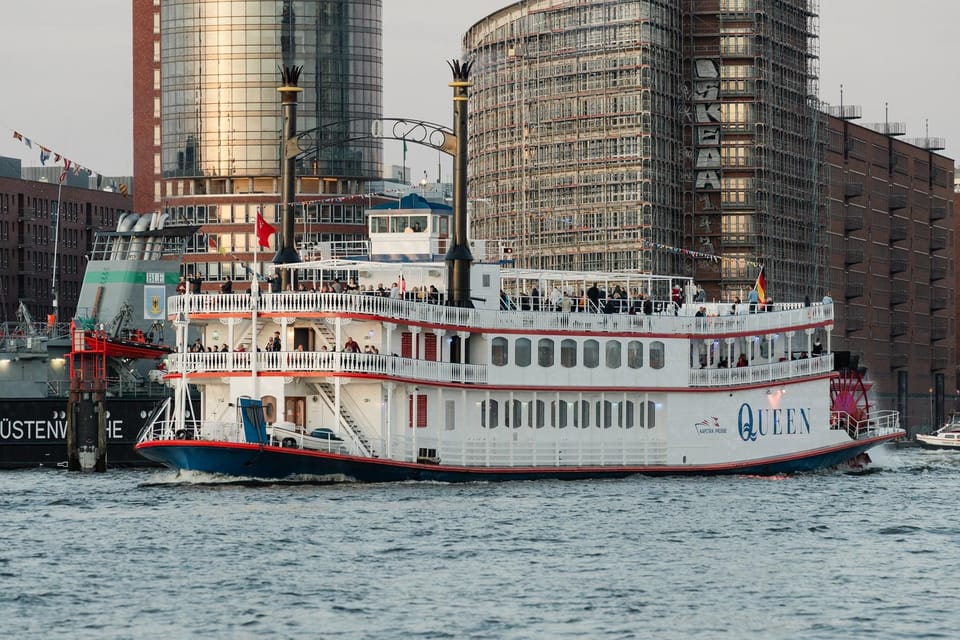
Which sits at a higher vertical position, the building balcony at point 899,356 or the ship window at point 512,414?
the building balcony at point 899,356

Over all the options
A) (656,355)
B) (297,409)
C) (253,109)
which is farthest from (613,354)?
(253,109)

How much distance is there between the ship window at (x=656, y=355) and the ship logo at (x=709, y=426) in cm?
269

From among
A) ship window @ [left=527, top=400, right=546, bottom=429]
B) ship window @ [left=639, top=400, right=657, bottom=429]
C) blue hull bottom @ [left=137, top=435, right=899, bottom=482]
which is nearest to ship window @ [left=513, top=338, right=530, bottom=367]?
ship window @ [left=527, top=400, right=546, bottom=429]

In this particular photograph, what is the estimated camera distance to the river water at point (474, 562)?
36844 mm

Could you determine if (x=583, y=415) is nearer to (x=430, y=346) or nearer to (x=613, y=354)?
(x=613, y=354)

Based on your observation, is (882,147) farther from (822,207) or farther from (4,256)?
(4,256)

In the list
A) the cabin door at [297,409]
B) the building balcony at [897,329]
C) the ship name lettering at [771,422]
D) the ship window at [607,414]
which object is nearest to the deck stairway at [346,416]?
the cabin door at [297,409]

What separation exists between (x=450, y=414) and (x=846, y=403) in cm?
2050

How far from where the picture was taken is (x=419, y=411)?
6325cm

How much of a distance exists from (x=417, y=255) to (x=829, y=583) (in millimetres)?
30552

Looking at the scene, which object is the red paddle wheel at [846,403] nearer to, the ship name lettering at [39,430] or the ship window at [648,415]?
the ship window at [648,415]

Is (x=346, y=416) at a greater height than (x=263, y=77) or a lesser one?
lesser

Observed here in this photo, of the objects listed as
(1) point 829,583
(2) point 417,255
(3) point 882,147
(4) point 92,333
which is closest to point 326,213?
(3) point 882,147

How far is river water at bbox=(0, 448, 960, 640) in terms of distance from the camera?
121 feet
